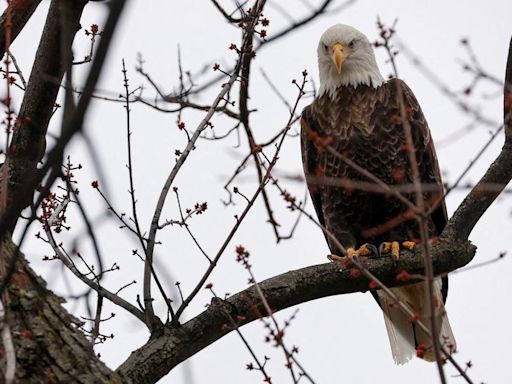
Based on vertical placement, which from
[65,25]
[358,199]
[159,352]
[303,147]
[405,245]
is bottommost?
[65,25]

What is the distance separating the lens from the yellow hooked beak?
507cm

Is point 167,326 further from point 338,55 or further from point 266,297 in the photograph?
point 338,55

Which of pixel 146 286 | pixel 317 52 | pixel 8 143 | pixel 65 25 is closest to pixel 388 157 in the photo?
pixel 317 52

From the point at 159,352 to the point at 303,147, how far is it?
243 cm

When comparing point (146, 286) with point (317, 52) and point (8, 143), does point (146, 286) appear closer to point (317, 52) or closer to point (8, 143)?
point (8, 143)

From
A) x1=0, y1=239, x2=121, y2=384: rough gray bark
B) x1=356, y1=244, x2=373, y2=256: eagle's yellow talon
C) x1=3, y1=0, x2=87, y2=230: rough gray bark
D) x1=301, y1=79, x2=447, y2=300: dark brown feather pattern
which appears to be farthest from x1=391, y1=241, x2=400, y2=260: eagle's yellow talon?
x1=0, y1=239, x2=121, y2=384: rough gray bark

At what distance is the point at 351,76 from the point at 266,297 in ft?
7.33

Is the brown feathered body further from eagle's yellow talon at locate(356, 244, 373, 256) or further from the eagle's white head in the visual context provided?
eagle's yellow talon at locate(356, 244, 373, 256)

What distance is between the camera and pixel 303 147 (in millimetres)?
5297

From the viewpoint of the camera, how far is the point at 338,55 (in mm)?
5117

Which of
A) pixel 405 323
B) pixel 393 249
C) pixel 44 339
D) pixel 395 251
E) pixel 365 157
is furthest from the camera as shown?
pixel 405 323

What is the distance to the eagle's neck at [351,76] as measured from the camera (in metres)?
5.27

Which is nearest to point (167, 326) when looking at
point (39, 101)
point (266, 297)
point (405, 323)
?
point (266, 297)

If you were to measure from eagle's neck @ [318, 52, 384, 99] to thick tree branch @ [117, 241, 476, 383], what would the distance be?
1.64 m
